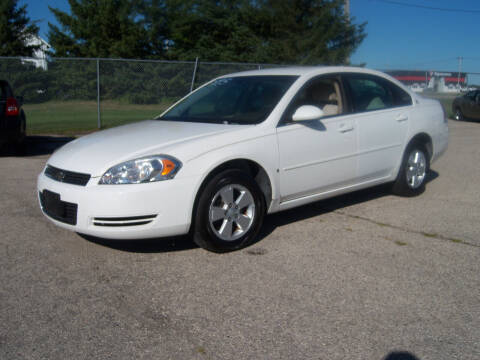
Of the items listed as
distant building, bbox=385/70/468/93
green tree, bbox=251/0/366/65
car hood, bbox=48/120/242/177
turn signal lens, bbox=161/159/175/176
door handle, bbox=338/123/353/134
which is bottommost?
turn signal lens, bbox=161/159/175/176

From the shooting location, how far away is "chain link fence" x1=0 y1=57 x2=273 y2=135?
1408 cm

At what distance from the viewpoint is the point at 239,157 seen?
427cm

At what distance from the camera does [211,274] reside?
12.5 feet

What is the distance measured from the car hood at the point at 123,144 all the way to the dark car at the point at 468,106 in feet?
50.9

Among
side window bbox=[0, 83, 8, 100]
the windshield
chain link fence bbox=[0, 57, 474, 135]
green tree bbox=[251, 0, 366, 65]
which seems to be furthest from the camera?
green tree bbox=[251, 0, 366, 65]

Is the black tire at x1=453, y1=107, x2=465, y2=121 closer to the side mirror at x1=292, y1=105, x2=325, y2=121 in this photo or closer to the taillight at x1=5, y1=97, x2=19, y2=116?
the taillight at x1=5, y1=97, x2=19, y2=116

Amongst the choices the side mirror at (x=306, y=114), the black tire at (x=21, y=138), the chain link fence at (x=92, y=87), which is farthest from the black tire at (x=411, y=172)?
the chain link fence at (x=92, y=87)

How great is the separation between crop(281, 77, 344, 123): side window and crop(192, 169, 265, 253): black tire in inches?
42.6

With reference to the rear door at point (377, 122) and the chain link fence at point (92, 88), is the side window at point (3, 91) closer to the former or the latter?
the chain link fence at point (92, 88)

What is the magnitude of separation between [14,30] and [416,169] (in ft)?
109

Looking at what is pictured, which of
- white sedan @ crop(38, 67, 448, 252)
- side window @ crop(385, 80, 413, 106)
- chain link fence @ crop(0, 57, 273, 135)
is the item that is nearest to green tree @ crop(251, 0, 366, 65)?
chain link fence @ crop(0, 57, 273, 135)

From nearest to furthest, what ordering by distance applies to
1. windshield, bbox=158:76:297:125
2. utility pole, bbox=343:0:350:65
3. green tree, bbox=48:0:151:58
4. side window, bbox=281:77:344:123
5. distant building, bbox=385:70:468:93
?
windshield, bbox=158:76:297:125 → side window, bbox=281:77:344:123 → distant building, bbox=385:70:468:93 → utility pole, bbox=343:0:350:65 → green tree, bbox=48:0:151:58

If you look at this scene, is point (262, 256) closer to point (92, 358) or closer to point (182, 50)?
point (92, 358)

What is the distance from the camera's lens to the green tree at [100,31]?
110ft
